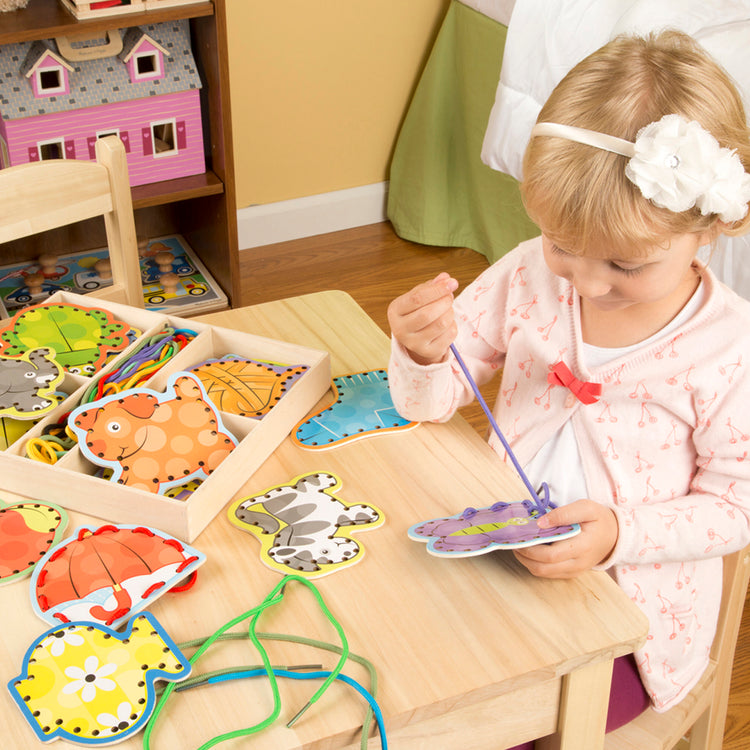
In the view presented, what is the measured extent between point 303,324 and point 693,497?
48cm

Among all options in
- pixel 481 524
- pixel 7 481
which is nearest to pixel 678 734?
pixel 481 524

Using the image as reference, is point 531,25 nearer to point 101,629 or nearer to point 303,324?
point 303,324

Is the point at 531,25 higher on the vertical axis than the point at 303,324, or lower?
higher

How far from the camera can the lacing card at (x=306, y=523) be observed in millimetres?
798

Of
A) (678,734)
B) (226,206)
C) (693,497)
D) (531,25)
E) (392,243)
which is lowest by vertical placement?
(392,243)

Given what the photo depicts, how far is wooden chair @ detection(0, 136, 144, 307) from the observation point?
44.8 inches

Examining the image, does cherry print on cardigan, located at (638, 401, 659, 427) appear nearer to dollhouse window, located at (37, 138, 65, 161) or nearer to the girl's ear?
the girl's ear

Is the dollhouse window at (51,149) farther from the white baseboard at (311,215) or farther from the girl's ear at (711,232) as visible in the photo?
the girl's ear at (711,232)

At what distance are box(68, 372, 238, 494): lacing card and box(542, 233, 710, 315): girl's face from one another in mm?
362

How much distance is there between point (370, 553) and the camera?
81 centimetres

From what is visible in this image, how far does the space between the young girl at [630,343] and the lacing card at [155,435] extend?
0.20m

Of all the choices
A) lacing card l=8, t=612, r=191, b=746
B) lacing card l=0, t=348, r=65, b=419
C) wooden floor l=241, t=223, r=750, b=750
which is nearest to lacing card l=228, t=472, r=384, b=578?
lacing card l=8, t=612, r=191, b=746

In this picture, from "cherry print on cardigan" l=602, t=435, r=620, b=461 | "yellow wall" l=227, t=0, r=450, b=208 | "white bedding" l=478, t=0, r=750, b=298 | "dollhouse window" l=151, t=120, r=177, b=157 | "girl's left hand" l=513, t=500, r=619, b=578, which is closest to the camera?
"girl's left hand" l=513, t=500, r=619, b=578

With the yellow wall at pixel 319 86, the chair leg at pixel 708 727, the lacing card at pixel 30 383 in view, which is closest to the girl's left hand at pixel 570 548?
the chair leg at pixel 708 727
